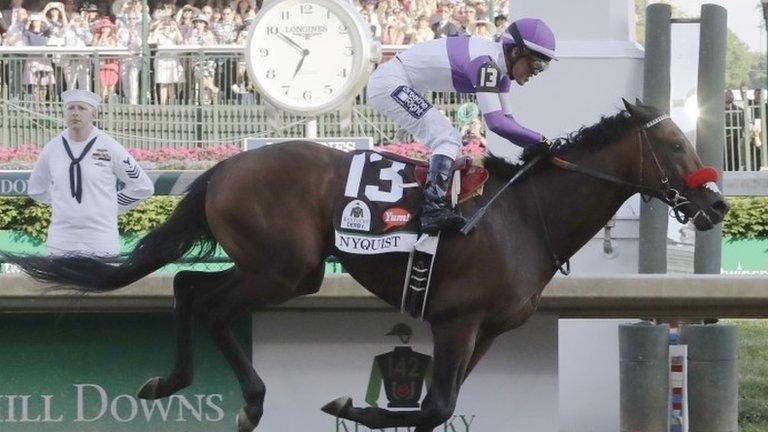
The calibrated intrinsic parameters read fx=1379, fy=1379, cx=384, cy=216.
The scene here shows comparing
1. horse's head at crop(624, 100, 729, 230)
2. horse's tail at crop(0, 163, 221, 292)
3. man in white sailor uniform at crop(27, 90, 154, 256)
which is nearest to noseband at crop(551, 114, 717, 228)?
horse's head at crop(624, 100, 729, 230)

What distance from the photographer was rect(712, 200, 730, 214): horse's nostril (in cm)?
536

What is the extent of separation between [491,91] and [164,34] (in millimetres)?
13314

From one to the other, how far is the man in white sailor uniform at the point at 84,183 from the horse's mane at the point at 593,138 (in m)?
1.87

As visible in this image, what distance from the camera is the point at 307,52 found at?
41.4 ft

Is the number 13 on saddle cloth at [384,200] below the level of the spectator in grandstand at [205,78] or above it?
below

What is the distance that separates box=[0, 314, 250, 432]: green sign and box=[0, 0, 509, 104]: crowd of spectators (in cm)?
968

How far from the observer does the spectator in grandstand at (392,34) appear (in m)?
17.4

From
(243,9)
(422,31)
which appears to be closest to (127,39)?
(243,9)

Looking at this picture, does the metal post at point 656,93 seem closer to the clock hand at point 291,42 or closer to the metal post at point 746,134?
the clock hand at point 291,42

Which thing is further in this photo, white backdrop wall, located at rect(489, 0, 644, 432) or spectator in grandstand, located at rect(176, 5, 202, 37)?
spectator in grandstand, located at rect(176, 5, 202, 37)

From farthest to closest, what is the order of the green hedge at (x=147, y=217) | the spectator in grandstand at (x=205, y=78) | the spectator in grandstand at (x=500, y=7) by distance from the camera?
the spectator in grandstand at (x=500, y=7) → the spectator in grandstand at (x=205, y=78) → the green hedge at (x=147, y=217)

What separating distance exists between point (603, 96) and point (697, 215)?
2.64m

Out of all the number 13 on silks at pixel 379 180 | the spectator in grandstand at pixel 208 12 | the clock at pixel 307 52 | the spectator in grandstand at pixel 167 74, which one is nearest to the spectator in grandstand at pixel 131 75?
the spectator in grandstand at pixel 167 74

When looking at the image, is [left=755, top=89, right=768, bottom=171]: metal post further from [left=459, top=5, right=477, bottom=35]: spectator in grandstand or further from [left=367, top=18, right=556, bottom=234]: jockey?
[left=367, top=18, right=556, bottom=234]: jockey
